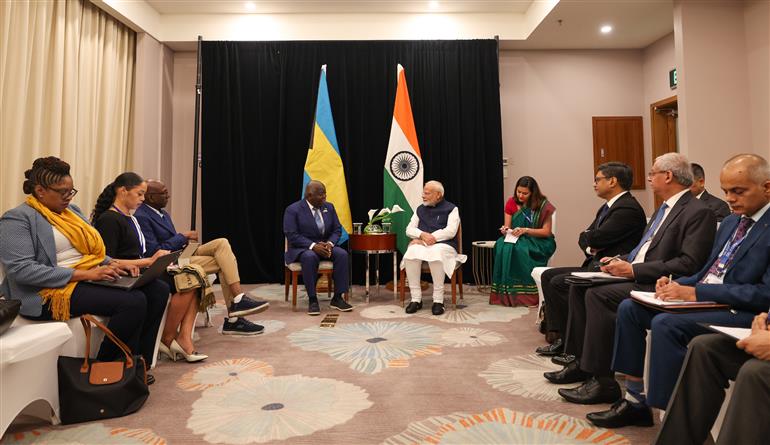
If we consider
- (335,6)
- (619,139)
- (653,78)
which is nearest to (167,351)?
(335,6)

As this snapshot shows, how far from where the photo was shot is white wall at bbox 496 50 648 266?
6188mm

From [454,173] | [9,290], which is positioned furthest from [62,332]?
[454,173]

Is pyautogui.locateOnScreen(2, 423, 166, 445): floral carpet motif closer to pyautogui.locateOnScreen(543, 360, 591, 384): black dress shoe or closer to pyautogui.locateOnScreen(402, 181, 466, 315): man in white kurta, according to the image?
pyautogui.locateOnScreen(543, 360, 591, 384): black dress shoe

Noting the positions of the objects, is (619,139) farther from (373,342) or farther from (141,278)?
(141,278)

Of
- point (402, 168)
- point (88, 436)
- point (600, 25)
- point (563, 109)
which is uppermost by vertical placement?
point (600, 25)

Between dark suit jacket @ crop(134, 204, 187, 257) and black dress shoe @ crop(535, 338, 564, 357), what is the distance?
2633 millimetres

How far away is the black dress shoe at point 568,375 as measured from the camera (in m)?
2.43

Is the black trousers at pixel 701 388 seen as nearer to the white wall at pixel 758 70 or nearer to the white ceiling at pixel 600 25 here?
the white wall at pixel 758 70

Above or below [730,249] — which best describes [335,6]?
above

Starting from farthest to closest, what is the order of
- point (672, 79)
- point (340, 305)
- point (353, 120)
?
1. point (353, 120)
2. point (672, 79)
3. point (340, 305)

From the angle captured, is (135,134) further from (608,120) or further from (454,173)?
(608,120)

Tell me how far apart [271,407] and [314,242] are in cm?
238

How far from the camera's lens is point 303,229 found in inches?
176

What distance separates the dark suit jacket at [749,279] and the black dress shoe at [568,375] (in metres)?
0.83
